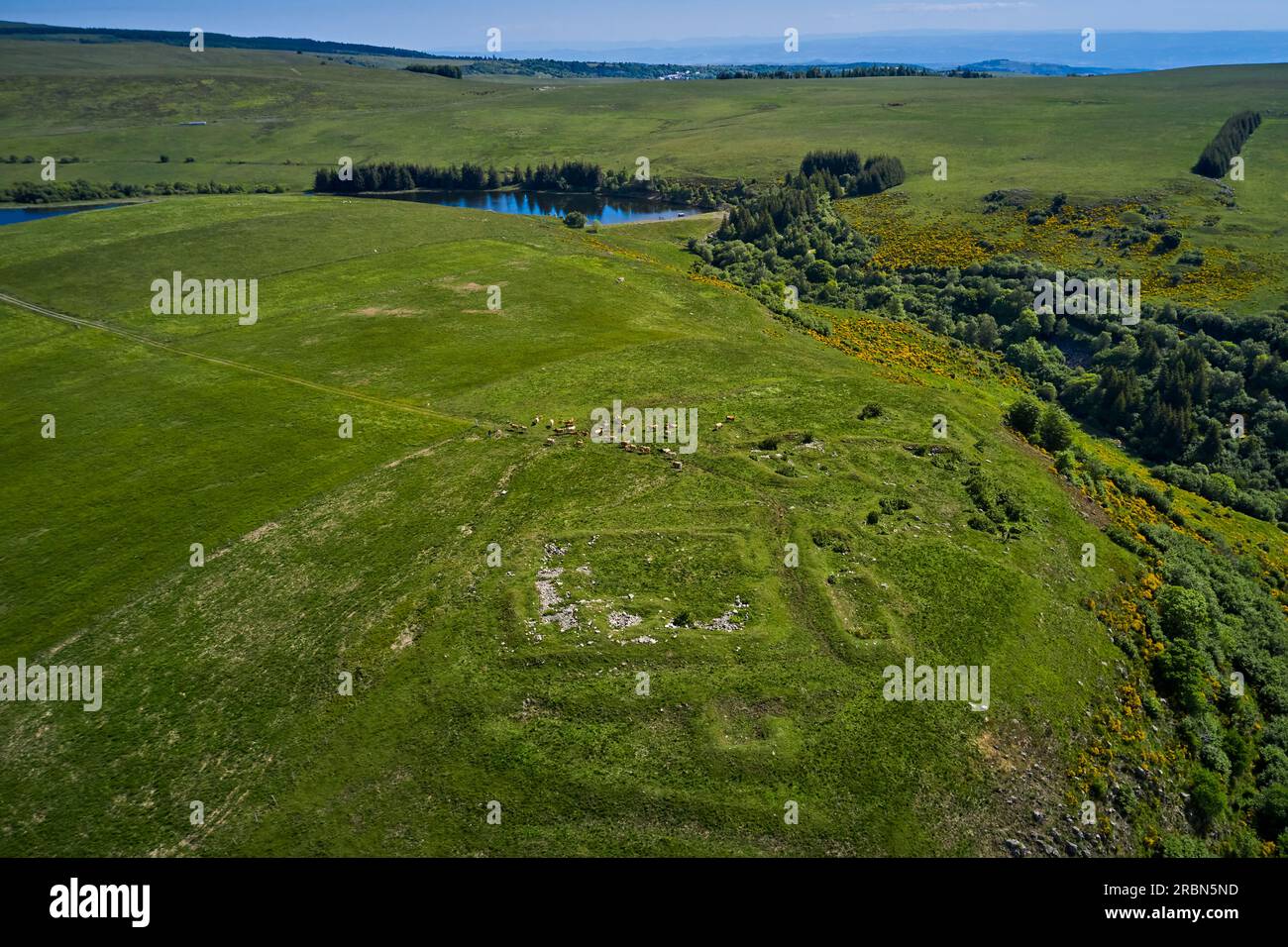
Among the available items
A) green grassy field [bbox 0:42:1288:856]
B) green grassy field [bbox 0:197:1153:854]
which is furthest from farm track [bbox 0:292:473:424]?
green grassy field [bbox 0:197:1153:854]

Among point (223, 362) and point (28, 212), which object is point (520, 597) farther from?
point (28, 212)

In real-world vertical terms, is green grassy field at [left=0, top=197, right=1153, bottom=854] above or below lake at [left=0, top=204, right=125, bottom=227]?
below

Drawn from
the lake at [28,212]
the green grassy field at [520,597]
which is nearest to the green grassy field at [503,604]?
the green grassy field at [520,597]

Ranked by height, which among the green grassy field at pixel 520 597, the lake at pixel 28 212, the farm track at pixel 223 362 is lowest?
the green grassy field at pixel 520 597

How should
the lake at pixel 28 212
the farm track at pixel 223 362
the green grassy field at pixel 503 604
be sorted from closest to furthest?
the green grassy field at pixel 503 604 → the farm track at pixel 223 362 → the lake at pixel 28 212

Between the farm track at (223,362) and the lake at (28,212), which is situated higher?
the lake at (28,212)

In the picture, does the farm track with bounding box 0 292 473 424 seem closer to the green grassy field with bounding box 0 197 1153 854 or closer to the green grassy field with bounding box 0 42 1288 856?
the green grassy field with bounding box 0 42 1288 856

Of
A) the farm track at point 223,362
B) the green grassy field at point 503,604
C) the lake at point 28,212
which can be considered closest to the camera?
the green grassy field at point 503,604

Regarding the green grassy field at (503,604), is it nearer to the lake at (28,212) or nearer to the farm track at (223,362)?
the farm track at (223,362)
